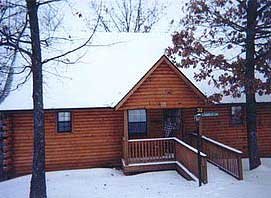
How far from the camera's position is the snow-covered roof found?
18500 mm

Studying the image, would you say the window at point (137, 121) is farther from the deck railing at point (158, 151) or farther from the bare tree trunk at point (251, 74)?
the bare tree trunk at point (251, 74)

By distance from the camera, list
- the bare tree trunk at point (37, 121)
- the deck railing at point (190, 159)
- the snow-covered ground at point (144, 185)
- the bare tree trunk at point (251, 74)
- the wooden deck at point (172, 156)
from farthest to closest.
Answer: the bare tree trunk at point (251, 74) < the wooden deck at point (172, 156) < the deck railing at point (190, 159) < the snow-covered ground at point (144, 185) < the bare tree trunk at point (37, 121)

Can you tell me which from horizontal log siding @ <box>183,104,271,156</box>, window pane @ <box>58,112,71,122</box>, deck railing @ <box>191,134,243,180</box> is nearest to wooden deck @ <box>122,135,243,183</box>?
deck railing @ <box>191,134,243,180</box>

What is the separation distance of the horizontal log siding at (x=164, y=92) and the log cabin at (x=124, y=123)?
47mm

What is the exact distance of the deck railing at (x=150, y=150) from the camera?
1773 cm

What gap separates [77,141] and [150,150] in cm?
365

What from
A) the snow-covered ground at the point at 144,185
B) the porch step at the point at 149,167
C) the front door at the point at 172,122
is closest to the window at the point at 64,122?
the snow-covered ground at the point at 144,185

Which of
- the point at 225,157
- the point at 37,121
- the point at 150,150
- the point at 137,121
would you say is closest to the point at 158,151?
the point at 150,150

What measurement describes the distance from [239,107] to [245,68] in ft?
16.2

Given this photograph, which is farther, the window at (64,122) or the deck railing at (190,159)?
the window at (64,122)

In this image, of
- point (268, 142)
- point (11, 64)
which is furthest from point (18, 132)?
point (268, 142)

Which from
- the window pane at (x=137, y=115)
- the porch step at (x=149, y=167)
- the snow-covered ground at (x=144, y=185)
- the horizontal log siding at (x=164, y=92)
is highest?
the horizontal log siding at (x=164, y=92)

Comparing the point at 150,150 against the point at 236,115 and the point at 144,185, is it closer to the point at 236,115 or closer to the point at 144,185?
the point at 144,185

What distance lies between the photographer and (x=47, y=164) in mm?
18578
